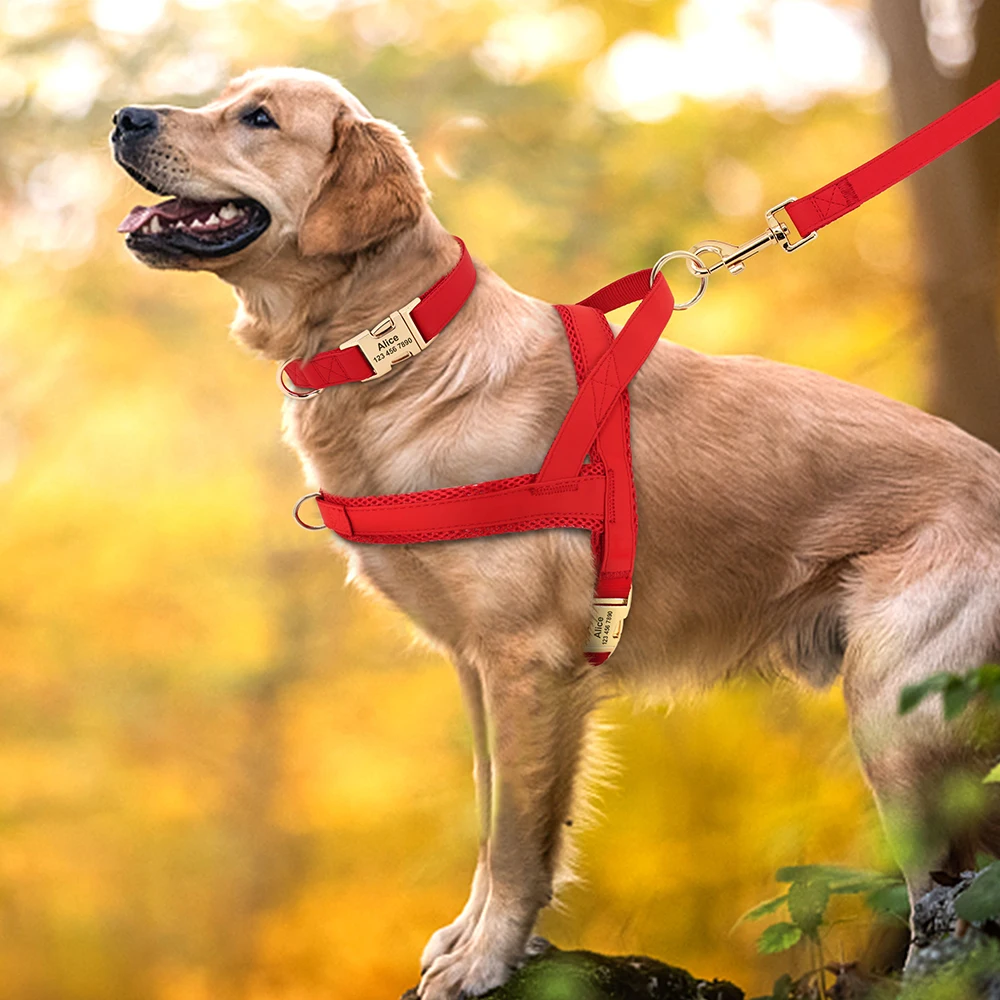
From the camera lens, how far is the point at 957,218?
471cm

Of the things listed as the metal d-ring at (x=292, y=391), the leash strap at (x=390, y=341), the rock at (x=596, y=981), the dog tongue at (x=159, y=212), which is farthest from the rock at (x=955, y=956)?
the dog tongue at (x=159, y=212)

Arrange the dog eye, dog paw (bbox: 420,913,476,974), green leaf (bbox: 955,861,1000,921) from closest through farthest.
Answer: green leaf (bbox: 955,861,1000,921), the dog eye, dog paw (bbox: 420,913,476,974)

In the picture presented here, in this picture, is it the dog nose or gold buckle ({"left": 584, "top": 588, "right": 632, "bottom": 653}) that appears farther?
gold buckle ({"left": 584, "top": 588, "right": 632, "bottom": 653})

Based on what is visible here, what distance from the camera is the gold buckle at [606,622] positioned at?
2824 millimetres

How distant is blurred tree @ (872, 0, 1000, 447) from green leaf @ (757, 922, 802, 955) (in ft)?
8.21

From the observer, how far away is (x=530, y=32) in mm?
7621

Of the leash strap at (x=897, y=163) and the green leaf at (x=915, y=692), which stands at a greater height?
the leash strap at (x=897, y=163)

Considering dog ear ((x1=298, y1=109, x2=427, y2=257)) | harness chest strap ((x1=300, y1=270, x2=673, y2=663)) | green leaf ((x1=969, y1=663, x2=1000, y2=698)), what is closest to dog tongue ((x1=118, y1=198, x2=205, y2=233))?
dog ear ((x1=298, y1=109, x2=427, y2=257))

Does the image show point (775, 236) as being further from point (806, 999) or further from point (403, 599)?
point (806, 999)

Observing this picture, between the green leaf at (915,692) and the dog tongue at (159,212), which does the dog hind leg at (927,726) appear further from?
the dog tongue at (159,212)

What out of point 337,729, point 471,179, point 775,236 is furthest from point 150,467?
point 775,236

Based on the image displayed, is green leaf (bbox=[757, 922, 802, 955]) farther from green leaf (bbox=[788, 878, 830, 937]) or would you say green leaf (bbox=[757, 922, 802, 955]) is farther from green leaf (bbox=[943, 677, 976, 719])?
green leaf (bbox=[943, 677, 976, 719])

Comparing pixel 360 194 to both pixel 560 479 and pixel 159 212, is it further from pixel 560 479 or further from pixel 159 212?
pixel 560 479

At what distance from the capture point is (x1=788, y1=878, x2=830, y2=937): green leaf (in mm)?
2527
